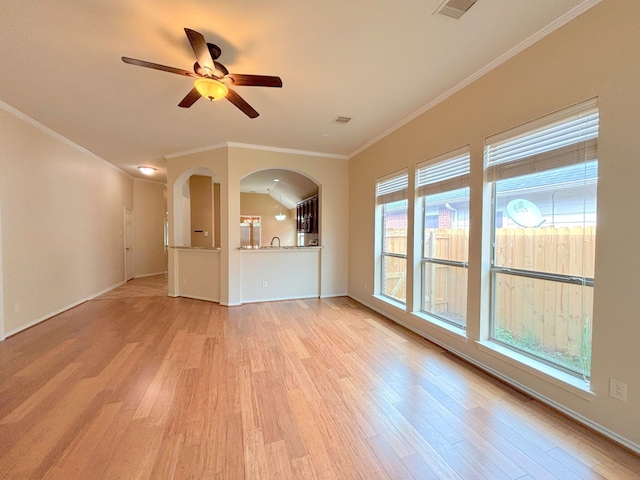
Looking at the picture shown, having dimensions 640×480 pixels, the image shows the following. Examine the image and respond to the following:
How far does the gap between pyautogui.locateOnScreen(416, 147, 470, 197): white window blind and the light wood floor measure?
1864 millimetres

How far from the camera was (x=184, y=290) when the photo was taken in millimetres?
5277

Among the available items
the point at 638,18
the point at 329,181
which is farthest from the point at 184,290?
the point at 638,18

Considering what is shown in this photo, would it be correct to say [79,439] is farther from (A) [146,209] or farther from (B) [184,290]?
(A) [146,209]

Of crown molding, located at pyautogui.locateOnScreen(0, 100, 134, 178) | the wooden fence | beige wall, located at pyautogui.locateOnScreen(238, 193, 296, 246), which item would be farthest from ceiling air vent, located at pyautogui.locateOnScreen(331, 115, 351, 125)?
beige wall, located at pyautogui.locateOnScreen(238, 193, 296, 246)

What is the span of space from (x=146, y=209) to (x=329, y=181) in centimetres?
567

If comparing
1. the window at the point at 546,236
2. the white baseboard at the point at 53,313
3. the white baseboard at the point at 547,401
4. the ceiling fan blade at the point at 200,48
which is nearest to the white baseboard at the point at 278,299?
the white baseboard at the point at 547,401

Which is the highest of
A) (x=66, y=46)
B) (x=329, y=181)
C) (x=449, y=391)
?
(x=66, y=46)

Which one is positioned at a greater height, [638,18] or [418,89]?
[418,89]

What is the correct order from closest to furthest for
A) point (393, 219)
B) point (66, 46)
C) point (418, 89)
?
point (66, 46)
point (418, 89)
point (393, 219)

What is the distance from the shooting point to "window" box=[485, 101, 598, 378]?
187cm

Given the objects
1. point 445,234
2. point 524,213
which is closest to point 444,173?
point 445,234

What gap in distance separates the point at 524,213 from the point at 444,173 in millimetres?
1006

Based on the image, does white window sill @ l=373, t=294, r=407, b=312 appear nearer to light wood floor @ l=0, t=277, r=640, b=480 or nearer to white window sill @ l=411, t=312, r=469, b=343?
white window sill @ l=411, t=312, r=469, b=343

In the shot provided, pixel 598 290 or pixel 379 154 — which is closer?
pixel 598 290
